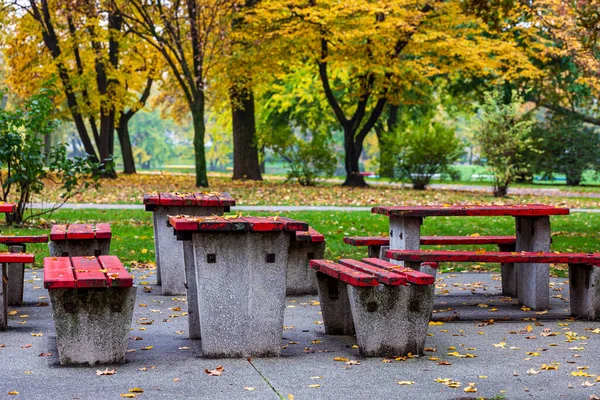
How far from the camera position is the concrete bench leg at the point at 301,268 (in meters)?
9.52

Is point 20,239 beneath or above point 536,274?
above

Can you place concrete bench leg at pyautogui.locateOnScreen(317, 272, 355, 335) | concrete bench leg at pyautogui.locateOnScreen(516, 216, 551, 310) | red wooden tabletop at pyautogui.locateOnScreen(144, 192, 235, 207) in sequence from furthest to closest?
red wooden tabletop at pyautogui.locateOnScreen(144, 192, 235, 207)
concrete bench leg at pyautogui.locateOnScreen(516, 216, 551, 310)
concrete bench leg at pyautogui.locateOnScreen(317, 272, 355, 335)

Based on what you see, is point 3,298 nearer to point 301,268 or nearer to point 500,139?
point 301,268

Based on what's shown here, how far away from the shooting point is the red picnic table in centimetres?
835

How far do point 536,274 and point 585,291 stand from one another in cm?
64

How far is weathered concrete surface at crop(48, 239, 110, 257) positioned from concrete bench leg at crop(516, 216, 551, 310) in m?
3.79

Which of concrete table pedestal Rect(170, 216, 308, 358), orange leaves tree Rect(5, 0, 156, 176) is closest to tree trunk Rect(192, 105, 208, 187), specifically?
orange leaves tree Rect(5, 0, 156, 176)

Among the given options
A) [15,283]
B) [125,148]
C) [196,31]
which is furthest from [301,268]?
[125,148]

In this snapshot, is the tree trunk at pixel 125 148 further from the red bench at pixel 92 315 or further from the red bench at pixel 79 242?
the red bench at pixel 92 315

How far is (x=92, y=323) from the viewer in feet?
20.0

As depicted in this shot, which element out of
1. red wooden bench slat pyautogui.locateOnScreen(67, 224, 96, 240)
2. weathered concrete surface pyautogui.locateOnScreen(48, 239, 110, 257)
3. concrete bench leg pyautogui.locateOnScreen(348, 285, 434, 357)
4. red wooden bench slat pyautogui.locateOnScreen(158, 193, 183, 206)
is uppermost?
red wooden bench slat pyautogui.locateOnScreen(158, 193, 183, 206)

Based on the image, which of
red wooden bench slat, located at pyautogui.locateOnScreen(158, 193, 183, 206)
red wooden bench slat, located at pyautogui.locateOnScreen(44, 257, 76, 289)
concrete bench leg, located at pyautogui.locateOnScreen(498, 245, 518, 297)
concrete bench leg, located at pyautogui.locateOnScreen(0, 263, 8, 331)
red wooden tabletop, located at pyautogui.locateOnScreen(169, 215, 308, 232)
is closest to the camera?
red wooden bench slat, located at pyautogui.locateOnScreen(44, 257, 76, 289)

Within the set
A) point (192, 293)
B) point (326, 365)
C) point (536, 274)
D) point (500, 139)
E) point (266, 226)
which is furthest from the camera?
point (500, 139)

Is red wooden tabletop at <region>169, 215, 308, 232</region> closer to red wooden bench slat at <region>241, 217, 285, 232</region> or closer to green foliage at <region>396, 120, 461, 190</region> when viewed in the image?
red wooden bench slat at <region>241, 217, 285, 232</region>
